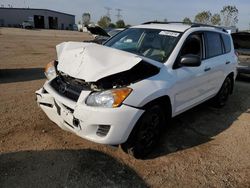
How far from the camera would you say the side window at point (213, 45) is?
5.15 metres

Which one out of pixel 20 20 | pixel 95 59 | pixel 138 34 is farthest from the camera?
pixel 20 20

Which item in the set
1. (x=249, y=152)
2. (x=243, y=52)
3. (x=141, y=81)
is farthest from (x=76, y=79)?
(x=243, y=52)

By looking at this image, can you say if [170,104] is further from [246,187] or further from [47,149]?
[47,149]

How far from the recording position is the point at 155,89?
3.47 metres

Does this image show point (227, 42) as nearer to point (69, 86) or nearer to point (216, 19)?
point (69, 86)

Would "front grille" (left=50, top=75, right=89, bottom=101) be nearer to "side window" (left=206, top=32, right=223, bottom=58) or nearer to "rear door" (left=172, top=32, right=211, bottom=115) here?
"rear door" (left=172, top=32, right=211, bottom=115)

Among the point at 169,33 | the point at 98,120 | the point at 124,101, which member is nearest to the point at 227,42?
the point at 169,33

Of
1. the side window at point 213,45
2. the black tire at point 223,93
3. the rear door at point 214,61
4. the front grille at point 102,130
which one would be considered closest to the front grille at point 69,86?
the front grille at point 102,130

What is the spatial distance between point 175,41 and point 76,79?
1735 mm

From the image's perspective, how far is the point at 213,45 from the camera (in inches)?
211

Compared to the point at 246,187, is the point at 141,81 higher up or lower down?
higher up

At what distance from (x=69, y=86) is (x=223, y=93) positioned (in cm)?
390

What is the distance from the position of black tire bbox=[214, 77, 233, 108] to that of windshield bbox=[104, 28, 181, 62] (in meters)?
2.18

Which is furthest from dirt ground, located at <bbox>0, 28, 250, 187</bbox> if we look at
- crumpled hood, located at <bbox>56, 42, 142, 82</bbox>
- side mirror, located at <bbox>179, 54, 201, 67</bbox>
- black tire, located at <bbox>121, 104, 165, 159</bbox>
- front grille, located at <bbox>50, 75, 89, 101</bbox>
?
side mirror, located at <bbox>179, 54, 201, 67</bbox>
